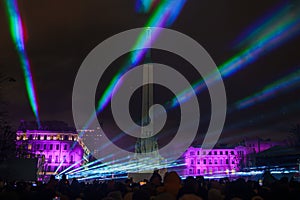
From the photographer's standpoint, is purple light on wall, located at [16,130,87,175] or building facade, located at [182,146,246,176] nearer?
purple light on wall, located at [16,130,87,175]

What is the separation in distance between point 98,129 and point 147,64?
89.5 metres

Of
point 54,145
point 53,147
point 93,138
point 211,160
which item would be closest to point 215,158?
point 211,160

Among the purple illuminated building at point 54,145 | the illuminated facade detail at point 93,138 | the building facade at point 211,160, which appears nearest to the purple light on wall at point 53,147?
the purple illuminated building at point 54,145

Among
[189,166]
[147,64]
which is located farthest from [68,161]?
[147,64]

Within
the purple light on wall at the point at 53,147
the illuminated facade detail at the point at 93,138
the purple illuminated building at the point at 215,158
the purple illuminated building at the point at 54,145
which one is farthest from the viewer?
the illuminated facade detail at the point at 93,138

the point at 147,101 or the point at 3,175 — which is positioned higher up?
the point at 147,101

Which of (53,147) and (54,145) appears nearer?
(53,147)

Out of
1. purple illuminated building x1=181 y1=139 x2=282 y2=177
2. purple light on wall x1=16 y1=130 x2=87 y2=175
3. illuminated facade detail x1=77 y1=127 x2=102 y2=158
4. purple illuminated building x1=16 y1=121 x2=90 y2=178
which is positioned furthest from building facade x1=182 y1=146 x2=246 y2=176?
illuminated facade detail x1=77 y1=127 x2=102 y2=158

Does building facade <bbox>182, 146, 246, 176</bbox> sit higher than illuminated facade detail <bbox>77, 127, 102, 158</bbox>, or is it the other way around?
illuminated facade detail <bbox>77, 127, 102, 158</bbox>

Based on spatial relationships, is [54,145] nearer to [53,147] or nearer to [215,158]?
[53,147]

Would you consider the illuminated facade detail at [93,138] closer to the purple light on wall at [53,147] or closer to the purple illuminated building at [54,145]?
the purple illuminated building at [54,145]

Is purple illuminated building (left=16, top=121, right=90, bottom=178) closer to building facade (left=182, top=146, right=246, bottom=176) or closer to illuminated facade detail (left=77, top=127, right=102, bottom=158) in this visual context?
illuminated facade detail (left=77, top=127, right=102, bottom=158)

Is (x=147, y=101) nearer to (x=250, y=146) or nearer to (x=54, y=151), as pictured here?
(x=54, y=151)

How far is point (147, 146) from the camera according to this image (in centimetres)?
4462
